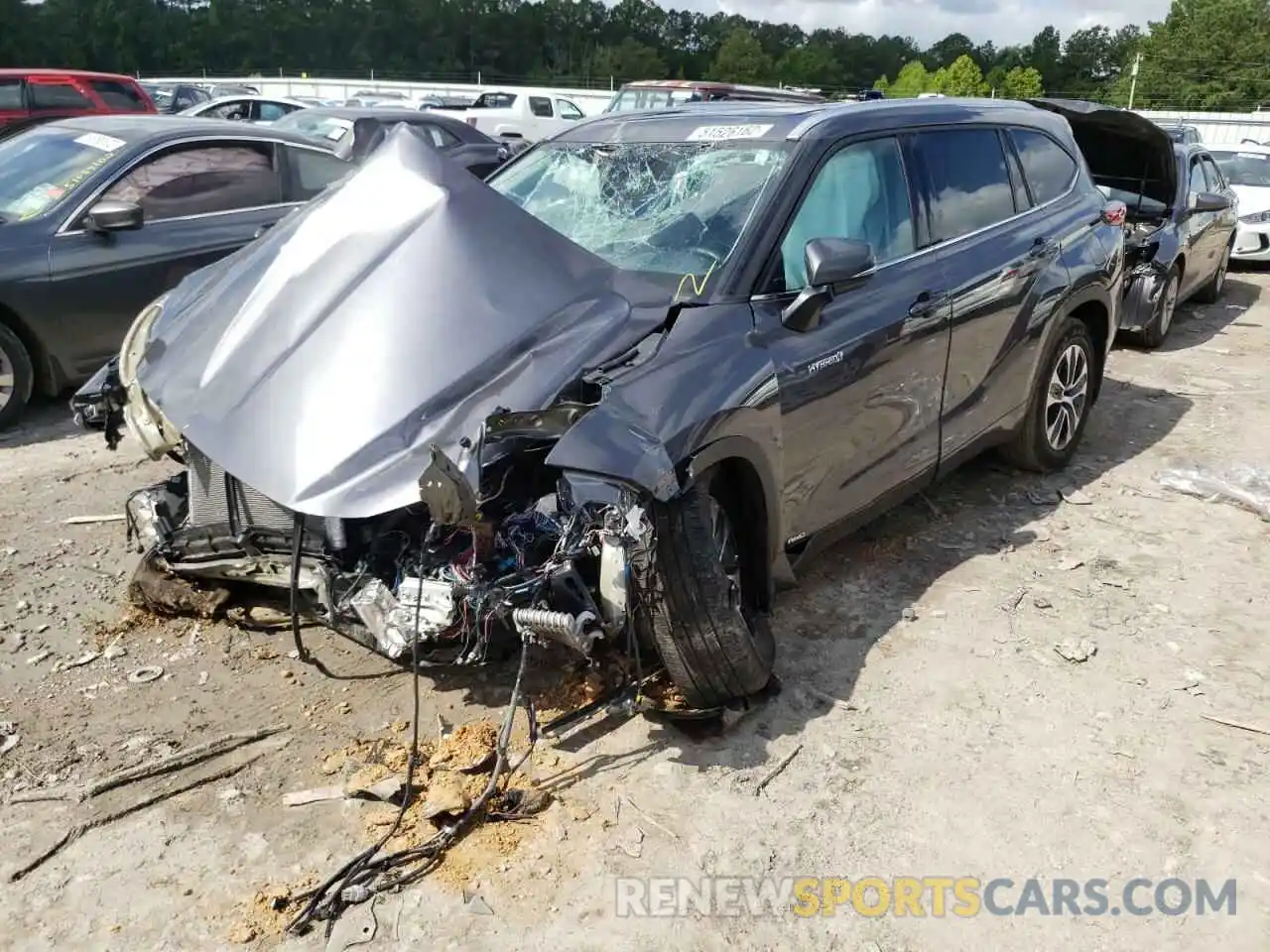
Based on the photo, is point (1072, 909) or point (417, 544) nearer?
point (1072, 909)

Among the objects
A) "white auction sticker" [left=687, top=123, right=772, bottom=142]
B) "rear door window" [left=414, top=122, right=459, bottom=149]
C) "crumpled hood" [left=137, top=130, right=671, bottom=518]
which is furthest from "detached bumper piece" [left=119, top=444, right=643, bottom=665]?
"rear door window" [left=414, top=122, right=459, bottom=149]

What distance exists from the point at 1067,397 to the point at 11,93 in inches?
528

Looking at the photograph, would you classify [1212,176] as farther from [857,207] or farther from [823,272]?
[823,272]

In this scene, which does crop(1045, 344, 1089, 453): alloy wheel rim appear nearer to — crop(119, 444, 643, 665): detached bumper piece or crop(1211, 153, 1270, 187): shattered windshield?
crop(119, 444, 643, 665): detached bumper piece

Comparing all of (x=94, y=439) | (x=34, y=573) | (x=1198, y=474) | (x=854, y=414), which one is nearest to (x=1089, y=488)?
(x=1198, y=474)

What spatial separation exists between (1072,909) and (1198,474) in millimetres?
3793

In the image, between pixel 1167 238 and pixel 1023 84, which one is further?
pixel 1023 84

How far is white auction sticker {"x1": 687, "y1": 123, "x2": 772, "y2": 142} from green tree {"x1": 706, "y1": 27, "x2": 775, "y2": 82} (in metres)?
69.5

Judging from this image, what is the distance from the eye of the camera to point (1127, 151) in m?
8.76

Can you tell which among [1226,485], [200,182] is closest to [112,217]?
[200,182]

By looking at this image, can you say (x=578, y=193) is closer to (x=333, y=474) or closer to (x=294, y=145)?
(x=333, y=474)

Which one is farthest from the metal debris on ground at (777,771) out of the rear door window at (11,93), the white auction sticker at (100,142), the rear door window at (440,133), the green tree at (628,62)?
the green tree at (628,62)

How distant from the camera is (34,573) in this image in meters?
4.26

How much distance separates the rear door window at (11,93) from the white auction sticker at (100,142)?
8047 millimetres
